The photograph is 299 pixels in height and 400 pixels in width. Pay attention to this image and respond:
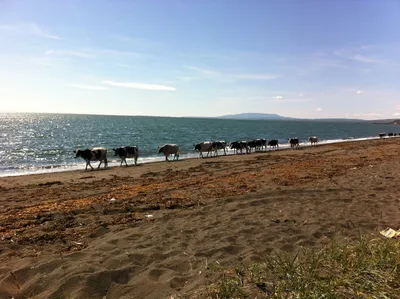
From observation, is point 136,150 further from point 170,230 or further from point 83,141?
point 83,141

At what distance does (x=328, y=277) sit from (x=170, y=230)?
4.13m

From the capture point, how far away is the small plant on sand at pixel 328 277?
9.98 feet

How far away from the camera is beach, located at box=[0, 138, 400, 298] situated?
4.52 m

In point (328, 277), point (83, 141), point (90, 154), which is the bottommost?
point (83, 141)

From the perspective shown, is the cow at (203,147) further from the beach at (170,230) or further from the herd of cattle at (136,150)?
the beach at (170,230)

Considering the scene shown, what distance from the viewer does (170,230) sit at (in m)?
6.89

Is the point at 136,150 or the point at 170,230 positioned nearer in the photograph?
the point at 170,230

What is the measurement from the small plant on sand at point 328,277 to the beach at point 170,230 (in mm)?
533

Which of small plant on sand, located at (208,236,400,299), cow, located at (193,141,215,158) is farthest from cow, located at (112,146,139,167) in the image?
small plant on sand, located at (208,236,400,299)

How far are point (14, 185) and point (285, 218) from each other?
15.7 metres

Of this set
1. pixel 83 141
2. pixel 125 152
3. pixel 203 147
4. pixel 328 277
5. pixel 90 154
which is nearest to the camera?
pixel 328 277

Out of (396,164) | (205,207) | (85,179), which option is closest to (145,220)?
(205,207)

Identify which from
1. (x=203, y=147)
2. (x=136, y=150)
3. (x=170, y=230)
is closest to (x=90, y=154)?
(x=136, y=150)

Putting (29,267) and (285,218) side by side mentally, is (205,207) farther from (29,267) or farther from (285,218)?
(29,267)
